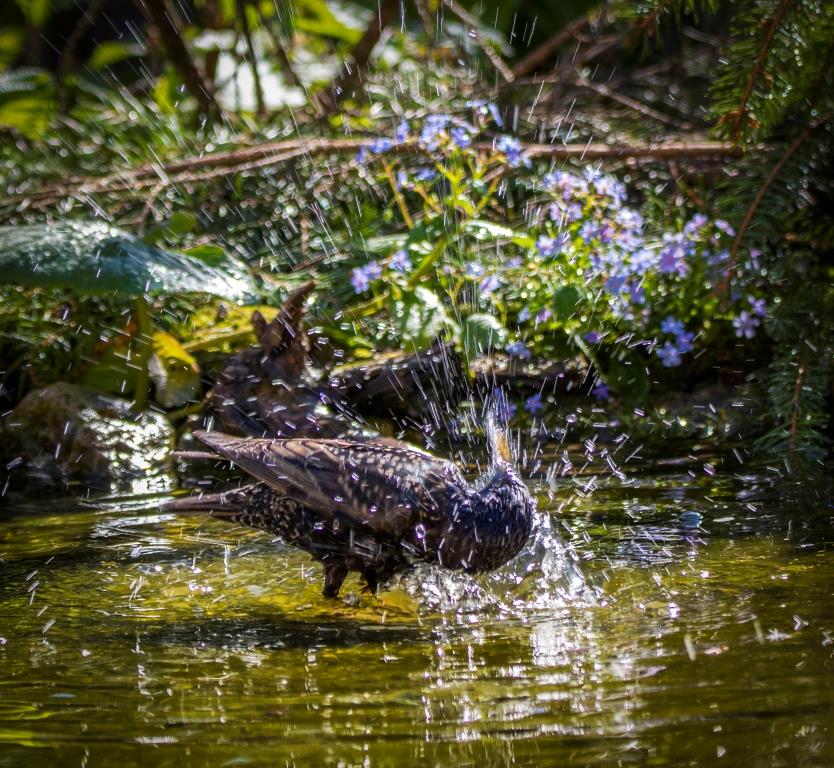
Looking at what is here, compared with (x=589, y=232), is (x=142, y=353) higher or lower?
lower

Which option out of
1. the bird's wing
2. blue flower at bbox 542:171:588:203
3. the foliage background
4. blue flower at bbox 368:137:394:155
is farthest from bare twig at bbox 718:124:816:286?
blue flower at bbox 368:137:394:155

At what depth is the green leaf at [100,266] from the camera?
15.2 ft

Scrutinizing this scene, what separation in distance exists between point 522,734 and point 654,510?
201 centimetres

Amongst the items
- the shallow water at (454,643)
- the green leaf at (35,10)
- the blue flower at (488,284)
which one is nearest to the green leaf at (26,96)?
the green leaf at (35,10)

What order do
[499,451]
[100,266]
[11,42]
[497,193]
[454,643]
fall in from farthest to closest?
[11,42] < [497,193] < [100,266] < [499,451] < [454,643]

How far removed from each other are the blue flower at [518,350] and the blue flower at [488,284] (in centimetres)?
27

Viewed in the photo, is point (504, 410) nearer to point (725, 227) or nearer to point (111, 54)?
point (725, 227)

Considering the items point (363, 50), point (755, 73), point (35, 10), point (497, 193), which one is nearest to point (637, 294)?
point (497, 193)

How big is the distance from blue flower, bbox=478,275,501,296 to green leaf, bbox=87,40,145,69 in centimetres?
563

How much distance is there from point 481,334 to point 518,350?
317mm

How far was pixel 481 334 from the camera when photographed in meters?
4.98

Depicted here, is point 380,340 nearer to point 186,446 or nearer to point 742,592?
point 186,446

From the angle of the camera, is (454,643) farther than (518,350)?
No

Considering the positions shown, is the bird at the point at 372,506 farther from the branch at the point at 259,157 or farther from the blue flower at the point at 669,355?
the branch at the point at 259,157
